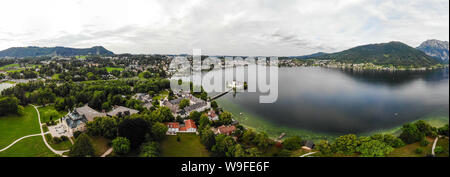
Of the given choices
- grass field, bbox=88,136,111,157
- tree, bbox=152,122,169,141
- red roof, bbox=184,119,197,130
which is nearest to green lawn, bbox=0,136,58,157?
grass field, bbox=88,136,111,157

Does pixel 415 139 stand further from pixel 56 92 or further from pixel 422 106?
pixel 56 92

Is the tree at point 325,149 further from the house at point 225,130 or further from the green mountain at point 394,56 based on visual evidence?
the green mountain at point 394,56

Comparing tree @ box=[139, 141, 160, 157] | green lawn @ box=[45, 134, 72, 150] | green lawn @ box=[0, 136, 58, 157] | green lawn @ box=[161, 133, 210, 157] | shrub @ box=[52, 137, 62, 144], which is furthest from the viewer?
shrub @ box=[52, 137, 62, 144]

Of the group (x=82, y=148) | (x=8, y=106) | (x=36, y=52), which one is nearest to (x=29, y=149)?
(x=82, y=148)

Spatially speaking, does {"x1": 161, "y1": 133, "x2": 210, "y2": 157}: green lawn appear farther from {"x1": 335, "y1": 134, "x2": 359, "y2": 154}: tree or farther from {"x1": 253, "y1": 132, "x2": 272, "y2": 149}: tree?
{"x1": 335, "y1": 134, "x2": 359, "y2": 154}: tree

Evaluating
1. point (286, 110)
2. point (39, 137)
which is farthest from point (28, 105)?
point (286, 110)

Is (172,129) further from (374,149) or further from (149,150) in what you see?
(374,149)

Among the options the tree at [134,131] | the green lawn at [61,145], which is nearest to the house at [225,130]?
the tree at [134,131]
